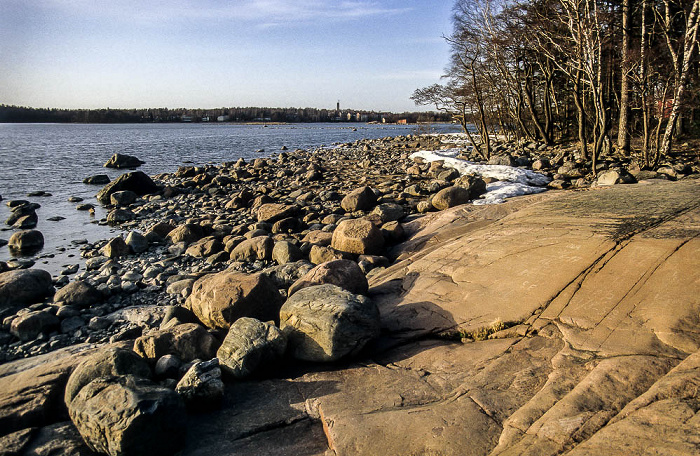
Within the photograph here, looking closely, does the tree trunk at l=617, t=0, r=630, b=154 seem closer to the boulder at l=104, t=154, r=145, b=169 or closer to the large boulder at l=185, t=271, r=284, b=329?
the large boulder at l=185, t=271, r=284, b=329

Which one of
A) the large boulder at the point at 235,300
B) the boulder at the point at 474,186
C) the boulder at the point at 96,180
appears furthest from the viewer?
the boulder at the point at 96,180

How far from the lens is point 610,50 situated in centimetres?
1680

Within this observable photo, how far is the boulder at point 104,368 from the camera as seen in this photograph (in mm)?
3916

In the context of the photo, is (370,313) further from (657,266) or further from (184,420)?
(657,266)

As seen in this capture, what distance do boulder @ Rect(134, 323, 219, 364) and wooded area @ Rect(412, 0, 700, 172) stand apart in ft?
42.8

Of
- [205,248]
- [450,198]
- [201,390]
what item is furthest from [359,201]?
[201,390]

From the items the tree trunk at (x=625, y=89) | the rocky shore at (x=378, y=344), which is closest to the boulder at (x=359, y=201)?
the rocky shore at (x=378, y=344)

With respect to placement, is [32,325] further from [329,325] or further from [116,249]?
[329,325]

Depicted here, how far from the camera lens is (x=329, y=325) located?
4523 millimetres

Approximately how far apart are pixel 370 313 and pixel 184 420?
7.01 ft

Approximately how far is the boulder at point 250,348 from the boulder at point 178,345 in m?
0.38

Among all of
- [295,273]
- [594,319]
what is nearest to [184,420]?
[594,319]

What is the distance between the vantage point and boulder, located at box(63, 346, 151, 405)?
12.8 feet

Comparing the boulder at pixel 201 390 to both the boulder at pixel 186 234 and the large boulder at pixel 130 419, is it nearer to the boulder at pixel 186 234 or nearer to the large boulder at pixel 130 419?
the large boulder at pixel 130 419
